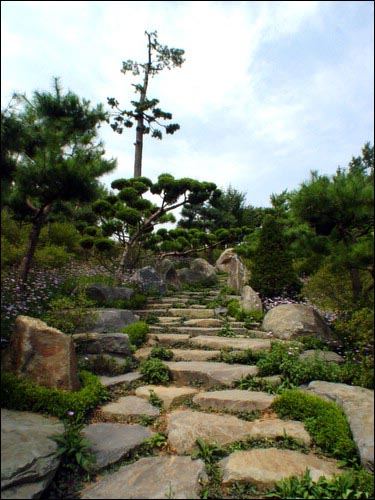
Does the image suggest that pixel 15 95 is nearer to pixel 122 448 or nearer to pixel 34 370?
pixel 34 370

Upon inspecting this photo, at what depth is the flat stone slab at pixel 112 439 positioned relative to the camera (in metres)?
2.87

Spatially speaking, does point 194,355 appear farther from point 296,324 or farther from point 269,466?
point 269,466

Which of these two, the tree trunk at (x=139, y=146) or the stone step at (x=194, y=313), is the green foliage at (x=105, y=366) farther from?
the tree trunk at (x=139, y=146)

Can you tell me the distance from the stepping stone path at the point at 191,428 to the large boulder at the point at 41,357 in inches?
22.7

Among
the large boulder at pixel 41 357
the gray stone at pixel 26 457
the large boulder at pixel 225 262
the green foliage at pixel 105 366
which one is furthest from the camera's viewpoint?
the large boulder at pixel 225 262

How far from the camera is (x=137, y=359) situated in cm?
516

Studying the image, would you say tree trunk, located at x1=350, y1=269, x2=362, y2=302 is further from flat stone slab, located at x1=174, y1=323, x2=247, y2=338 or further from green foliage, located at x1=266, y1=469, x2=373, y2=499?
green foliage, located at x1=266, y1=469, x2=373, y2=499

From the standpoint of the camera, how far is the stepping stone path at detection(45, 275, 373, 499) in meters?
2.56

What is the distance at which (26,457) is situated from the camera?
247 cm

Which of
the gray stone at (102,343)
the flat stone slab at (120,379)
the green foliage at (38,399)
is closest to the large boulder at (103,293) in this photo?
the gray stone at (102,343)

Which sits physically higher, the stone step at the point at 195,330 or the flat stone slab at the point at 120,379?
the stone step at the point at 195,330

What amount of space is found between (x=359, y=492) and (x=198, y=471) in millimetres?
1151

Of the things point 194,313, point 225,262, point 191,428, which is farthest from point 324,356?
point 225,262

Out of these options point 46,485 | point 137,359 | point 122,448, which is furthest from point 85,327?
point 46,485
